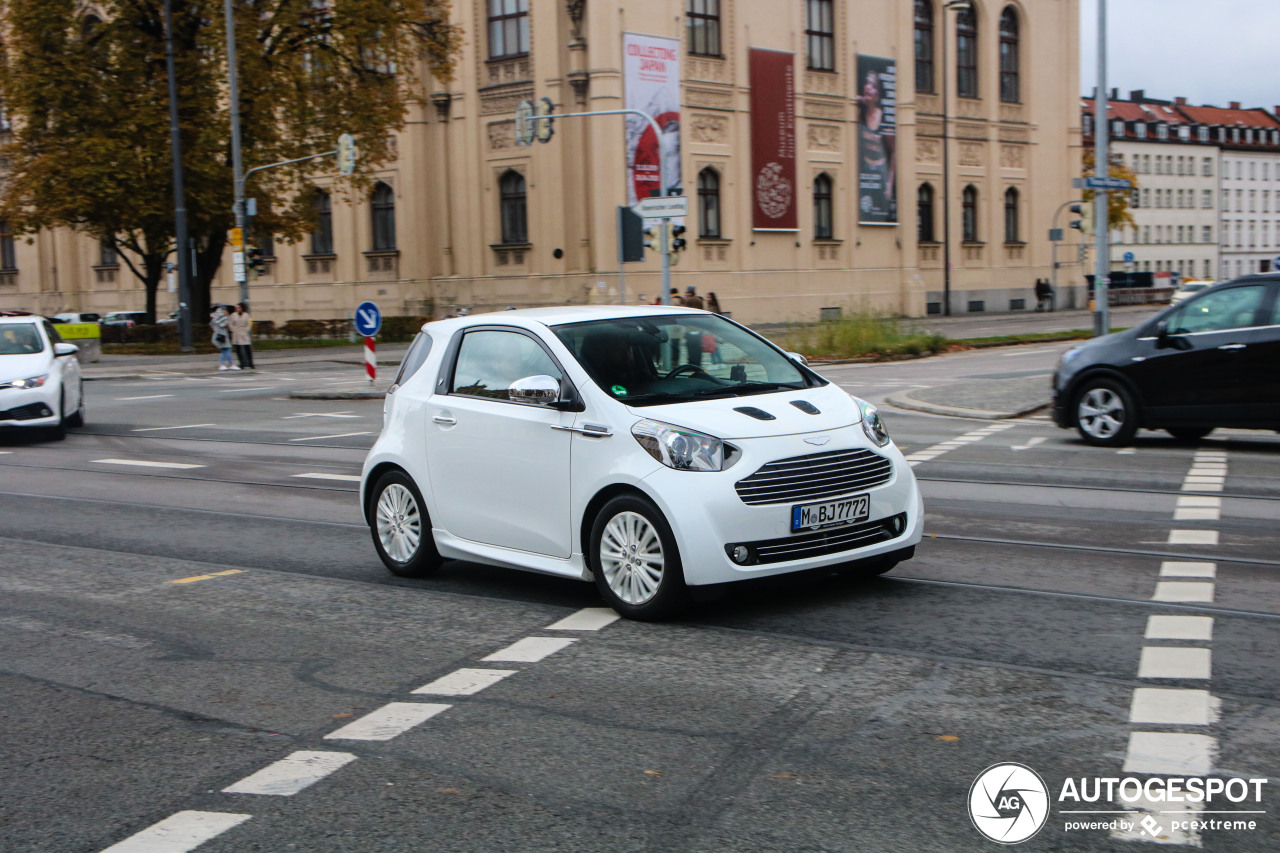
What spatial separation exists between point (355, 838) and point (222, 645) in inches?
112

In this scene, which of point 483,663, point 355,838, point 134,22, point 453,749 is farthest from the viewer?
point 134,22

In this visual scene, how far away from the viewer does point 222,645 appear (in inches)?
263

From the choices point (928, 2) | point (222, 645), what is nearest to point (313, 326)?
point (928, 2)

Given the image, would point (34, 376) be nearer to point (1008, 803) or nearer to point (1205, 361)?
point (1205, 361)

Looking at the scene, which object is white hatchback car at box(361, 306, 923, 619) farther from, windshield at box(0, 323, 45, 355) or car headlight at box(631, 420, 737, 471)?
windshield at box(0, 323, 45, 355)

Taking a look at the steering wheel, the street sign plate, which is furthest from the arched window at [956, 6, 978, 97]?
the steering wheel

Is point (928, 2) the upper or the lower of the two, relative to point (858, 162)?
upper

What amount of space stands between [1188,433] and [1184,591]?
829cm

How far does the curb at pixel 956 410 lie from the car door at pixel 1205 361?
396 centimetres

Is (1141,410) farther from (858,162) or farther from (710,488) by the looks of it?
(858,162)

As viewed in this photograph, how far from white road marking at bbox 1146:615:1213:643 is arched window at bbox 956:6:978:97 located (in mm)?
54793

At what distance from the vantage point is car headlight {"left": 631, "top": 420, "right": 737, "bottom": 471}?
6539 millimetres

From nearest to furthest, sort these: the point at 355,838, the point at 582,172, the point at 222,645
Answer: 1. the point at 355,838
2. the point at 222,645
3. the point at 582,172

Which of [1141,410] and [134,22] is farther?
[134,22]
